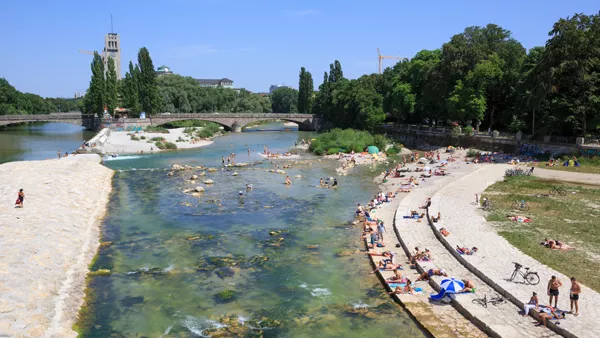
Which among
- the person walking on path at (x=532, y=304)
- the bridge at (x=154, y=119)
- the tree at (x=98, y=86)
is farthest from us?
the tree at (x=98, y=86)

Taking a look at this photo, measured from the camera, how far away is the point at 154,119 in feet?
359

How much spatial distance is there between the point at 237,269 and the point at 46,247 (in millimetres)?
10573

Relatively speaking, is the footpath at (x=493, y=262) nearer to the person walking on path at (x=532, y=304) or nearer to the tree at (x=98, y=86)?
the person walking on path at (x=532, y=304)

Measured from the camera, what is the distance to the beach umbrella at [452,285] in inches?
776

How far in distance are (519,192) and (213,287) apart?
2935 cm

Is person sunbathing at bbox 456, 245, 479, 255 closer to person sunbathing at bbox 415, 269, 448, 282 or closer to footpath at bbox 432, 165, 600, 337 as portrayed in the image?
footpath at bbox 432, 165, 600, 337

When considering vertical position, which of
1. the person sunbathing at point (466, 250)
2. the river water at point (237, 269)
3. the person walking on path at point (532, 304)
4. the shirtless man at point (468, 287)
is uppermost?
the person sunbathing at point (466, 250)

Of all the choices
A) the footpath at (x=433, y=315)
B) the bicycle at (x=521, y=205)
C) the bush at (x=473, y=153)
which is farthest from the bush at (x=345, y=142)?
the footpath at (x=433, y=315)

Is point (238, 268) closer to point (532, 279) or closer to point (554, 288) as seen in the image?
point (532, 279)

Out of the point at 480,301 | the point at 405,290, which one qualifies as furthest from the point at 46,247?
the point at 480,301

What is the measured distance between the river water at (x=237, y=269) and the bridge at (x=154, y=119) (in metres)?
63.6

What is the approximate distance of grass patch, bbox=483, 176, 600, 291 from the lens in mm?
23078

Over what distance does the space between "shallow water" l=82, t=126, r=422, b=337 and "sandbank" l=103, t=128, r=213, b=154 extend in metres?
33.9

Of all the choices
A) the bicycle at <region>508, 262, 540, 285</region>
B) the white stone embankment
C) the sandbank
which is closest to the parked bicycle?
the bicycle at <region>508, 262, 540, 285</region>
